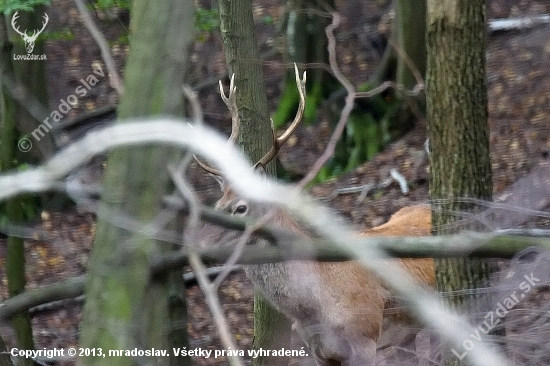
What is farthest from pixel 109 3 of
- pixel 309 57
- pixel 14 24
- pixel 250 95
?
pixel 309 57

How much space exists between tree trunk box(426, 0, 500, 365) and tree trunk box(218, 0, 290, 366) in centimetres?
169

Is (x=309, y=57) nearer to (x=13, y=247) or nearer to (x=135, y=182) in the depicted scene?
(x=13, y=247)

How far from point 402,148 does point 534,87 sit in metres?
2.06

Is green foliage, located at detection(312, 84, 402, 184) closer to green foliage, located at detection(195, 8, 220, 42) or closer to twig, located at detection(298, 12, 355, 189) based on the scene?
green foliage, located at detection(195, 8, 220, 42)

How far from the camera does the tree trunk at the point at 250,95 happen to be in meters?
6.45

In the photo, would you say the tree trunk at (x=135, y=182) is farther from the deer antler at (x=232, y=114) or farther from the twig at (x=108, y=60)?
the deer antler at (x=232, y=114)

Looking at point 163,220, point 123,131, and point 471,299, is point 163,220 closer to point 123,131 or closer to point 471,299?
point 123,131

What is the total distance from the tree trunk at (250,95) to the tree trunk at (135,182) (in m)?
4.14

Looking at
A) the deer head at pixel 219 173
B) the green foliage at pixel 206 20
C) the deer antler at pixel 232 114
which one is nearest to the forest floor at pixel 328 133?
the green foliage at pixel 206 20

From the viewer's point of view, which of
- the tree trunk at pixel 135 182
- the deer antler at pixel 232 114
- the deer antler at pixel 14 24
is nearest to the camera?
the tree trunk at pixel 135 182

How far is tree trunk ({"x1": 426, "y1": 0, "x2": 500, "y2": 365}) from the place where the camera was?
5.02 m

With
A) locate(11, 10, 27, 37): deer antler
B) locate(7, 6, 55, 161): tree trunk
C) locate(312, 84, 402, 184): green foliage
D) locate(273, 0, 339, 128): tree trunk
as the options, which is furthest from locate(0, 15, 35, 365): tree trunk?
locate(273, 0, 339, 128): tree trunk

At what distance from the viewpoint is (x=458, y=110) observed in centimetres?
507

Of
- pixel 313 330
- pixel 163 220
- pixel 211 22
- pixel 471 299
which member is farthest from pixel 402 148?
pixel 163 220
